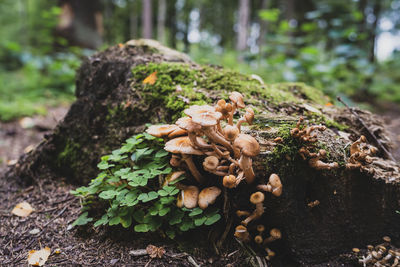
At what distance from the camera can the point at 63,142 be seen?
322cm

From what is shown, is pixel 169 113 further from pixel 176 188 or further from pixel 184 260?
pixel 184 260

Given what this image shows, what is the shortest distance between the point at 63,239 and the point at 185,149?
1.41m

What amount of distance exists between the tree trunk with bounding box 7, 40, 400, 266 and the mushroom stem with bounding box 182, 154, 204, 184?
0.89 feet

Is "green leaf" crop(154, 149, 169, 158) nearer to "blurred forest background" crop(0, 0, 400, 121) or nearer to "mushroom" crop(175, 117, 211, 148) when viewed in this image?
"mushroom" crop(175, 117, 211, 148)

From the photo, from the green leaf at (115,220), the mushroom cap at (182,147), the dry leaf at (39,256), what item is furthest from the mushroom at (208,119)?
the dry leaf at (39,256)

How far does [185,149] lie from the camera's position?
1.66 metres

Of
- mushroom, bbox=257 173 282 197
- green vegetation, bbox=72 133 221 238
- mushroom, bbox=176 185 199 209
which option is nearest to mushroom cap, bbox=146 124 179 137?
green vegetation, bbox=72 133 221 238

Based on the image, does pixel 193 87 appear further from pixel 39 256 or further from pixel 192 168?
pixel 39 256

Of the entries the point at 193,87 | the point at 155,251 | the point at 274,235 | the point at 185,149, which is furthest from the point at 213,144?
the point at 193,87

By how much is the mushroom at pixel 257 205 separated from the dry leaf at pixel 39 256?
150 centimetres

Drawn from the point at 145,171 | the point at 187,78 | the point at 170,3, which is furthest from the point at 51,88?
the point at 170,3

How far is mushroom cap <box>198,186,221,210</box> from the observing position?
5.65 ft

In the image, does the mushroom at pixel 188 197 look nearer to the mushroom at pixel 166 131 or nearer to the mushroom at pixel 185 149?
the mushroom at pixel 185 149

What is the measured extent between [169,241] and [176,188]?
451 mm
